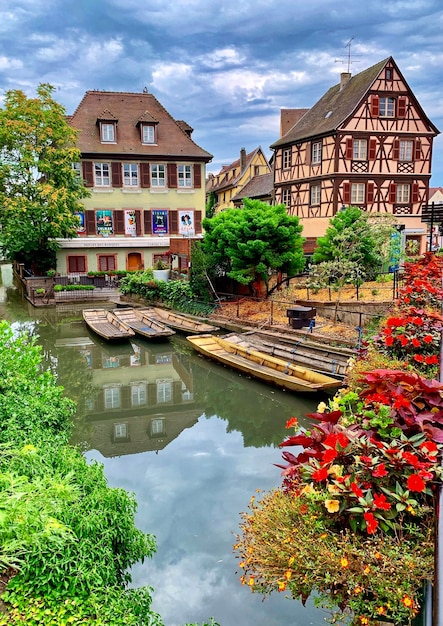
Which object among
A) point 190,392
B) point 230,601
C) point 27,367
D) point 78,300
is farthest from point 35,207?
point 230,601

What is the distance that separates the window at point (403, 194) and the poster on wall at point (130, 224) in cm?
1583

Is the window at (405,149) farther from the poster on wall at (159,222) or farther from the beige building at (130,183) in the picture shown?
the poster on wall at (159,222)

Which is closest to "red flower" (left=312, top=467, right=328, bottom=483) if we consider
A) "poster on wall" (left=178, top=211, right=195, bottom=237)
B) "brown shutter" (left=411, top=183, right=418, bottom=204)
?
"brown shutter" (left=411, top=183, right=418, bottom=204)

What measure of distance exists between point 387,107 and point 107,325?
1967 cm

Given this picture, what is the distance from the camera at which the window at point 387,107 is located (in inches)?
1076

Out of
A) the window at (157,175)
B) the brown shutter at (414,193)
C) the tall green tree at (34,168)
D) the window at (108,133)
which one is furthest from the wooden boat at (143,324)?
the brown shutter at (414,193)

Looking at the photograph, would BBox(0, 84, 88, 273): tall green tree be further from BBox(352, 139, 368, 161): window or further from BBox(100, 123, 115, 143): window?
BBox(352, 139, 368, 161): window

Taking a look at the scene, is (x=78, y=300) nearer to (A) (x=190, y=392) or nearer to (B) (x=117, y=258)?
(B) (x=117, y=258)

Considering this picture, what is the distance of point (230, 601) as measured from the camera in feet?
19.1

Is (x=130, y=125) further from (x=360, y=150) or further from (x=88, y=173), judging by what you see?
(x=360, y=150)

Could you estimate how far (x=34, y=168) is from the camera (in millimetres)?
27453

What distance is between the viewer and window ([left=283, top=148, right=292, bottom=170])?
3077cm

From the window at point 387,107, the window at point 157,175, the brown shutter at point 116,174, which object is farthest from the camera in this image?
the window at point 157,175

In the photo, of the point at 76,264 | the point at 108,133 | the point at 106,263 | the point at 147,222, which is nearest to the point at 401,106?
the point at 147,222
